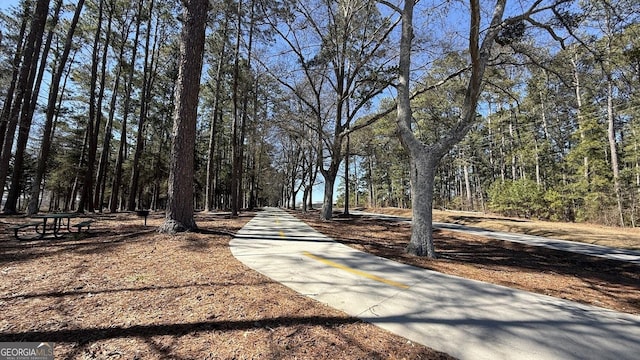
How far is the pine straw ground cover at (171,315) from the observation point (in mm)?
2277

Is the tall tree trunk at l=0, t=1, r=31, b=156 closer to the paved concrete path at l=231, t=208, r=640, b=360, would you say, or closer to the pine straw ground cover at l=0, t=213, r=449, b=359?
the pine straw ground cover at l=0, t=213, r=449, b=359

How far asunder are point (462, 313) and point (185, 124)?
7442mm

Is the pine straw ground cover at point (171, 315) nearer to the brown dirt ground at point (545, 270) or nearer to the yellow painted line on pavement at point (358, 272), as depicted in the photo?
the yellow painted line on pavement at point (358, 272)

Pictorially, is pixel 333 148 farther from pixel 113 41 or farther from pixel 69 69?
pixel 69 69

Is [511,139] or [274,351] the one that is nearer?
[274,351]

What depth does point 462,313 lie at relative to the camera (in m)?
3.05

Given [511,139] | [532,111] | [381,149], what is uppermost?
[532,111]

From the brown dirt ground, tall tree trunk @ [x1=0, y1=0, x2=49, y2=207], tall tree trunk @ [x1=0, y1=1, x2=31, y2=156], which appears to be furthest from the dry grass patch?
tall tree trunk @ [x1=0, y1=1, x2=31, y2=156]

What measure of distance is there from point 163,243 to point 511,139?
3504cm

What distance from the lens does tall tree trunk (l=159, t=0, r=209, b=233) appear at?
284 inches

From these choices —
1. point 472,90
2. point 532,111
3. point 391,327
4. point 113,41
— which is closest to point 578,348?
point 391,327

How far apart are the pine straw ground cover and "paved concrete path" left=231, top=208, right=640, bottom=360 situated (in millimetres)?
292

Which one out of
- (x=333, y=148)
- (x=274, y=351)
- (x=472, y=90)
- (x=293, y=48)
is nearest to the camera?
(x=274, y=351)

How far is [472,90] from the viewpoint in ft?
21.8
